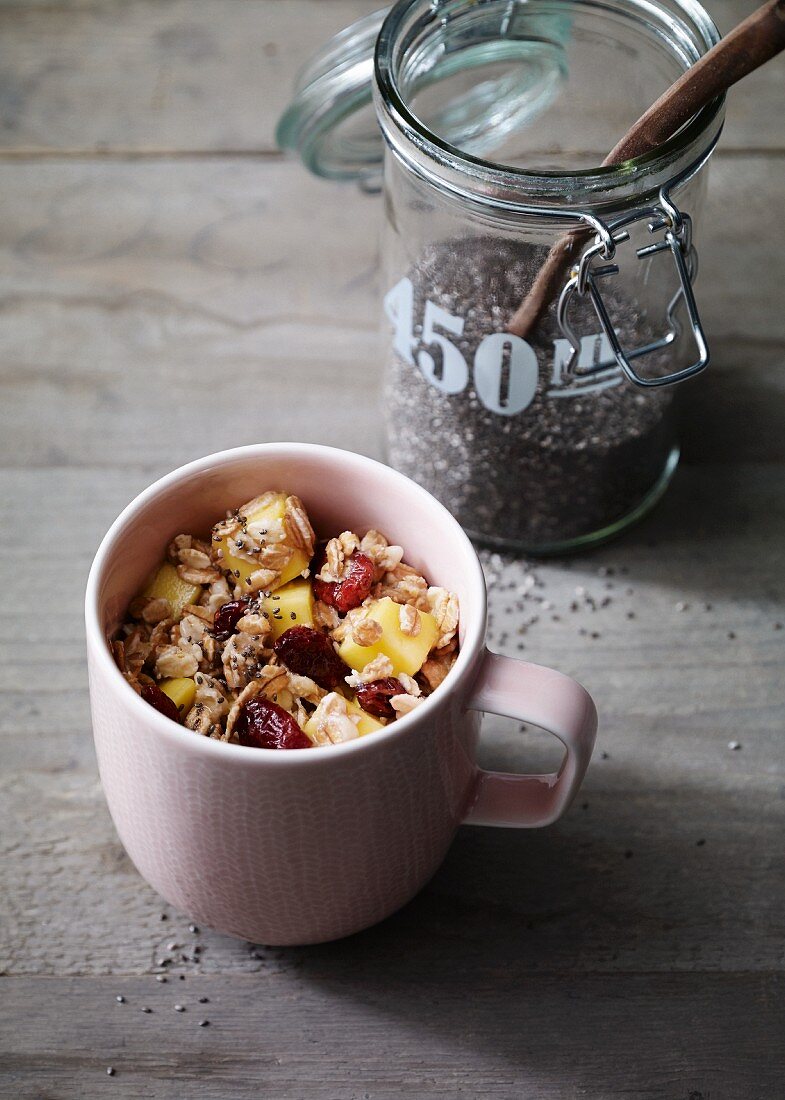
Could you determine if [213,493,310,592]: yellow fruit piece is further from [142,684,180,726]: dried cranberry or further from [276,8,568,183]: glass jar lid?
[276,8,568,183]: glass jar lid

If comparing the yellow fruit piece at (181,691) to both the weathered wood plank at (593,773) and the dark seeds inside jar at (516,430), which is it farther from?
the dark seeds inside jar at (516,430)

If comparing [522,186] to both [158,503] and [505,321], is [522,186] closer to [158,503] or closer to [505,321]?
[505,321]

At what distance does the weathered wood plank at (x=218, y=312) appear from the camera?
94 cm

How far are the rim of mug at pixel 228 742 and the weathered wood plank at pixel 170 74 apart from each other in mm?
576

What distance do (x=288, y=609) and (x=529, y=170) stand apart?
0.95ft

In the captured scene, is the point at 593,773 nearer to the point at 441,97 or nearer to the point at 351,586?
the point at 351,586

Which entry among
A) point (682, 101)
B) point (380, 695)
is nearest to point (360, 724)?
point (380, 695)

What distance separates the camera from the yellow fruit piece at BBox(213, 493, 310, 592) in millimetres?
645

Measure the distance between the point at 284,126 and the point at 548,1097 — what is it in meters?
0.69

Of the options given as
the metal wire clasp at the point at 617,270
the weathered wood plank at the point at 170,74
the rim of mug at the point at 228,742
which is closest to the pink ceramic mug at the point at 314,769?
the rim of mug at the point at 228,742

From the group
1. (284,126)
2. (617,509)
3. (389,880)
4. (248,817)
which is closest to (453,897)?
(389,880)

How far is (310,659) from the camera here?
617mm

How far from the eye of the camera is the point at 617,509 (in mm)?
869

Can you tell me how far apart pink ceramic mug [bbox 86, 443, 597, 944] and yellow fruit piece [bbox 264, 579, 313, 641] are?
57 mm
